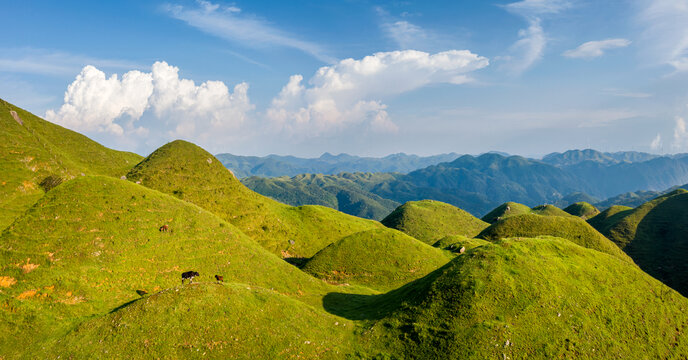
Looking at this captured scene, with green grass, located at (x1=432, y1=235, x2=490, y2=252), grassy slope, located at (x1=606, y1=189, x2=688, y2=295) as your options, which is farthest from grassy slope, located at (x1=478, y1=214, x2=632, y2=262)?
green grass, located at (x1=432, y1=235, x2=490, y2=252)

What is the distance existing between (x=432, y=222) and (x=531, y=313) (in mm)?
137986

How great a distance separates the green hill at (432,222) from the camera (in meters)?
156

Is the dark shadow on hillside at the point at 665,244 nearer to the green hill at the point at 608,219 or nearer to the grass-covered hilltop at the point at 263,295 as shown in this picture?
the green hill at the point at 608,219

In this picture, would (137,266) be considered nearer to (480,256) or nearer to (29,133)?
(480,256)

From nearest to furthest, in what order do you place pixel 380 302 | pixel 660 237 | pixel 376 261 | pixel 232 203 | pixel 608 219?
pixel 380 302 → pixel 376 261 → pixel 232 203 → pixel 660 237 → pixel 608 219

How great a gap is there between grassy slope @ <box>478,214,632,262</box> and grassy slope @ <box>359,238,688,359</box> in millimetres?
75028

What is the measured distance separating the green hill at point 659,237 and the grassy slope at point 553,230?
2252 cm

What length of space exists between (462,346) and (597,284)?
2230 cm

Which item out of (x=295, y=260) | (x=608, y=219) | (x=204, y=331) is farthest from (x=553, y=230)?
(x=204, y=331)

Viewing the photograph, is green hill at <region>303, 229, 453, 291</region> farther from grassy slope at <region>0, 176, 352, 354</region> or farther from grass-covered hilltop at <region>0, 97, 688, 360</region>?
grassy slope at <region>0, 176, 352, 354</region>

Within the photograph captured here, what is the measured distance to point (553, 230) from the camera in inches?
4469

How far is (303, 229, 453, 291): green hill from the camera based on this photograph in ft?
217

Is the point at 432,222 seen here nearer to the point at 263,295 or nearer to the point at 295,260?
the point at 295,260

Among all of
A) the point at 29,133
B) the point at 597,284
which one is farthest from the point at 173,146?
the point at 597,284
